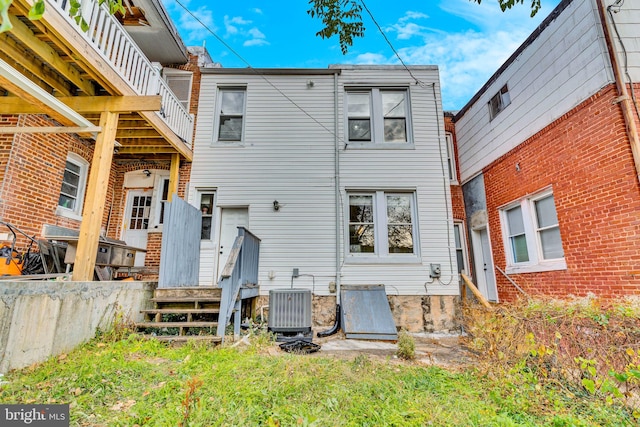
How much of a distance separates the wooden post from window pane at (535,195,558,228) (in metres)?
8.36

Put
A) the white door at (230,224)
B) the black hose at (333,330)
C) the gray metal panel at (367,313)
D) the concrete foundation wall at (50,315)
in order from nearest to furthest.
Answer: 1. the concrete foundation wall at (50,315)
2. the gray metal panel at (367,313)
3. the black hose at (333,330)
4. the white door at (230,224)

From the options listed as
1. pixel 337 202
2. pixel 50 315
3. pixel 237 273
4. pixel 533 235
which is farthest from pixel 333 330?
pixel 533 235

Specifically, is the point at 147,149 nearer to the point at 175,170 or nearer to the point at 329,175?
the point at 175,170

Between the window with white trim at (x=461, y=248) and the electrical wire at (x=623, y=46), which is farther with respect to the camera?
the window with white trim at (x=461, y=248)

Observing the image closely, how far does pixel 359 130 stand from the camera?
7.70m

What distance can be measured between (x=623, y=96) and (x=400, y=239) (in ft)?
15.0

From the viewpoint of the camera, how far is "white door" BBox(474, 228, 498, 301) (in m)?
7.76

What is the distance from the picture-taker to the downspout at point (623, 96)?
465 cm

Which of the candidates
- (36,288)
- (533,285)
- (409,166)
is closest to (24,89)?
(36,288)

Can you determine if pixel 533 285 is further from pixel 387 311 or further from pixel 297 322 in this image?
pixel 297 322

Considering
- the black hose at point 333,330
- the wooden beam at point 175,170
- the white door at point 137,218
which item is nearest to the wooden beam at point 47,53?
the wooden beam at point 175,170

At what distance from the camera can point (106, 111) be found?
4895 mm

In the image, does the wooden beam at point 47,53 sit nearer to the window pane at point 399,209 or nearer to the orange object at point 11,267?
the orange object at point 11,267

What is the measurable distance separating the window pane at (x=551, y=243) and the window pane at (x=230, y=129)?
7.49 meters
